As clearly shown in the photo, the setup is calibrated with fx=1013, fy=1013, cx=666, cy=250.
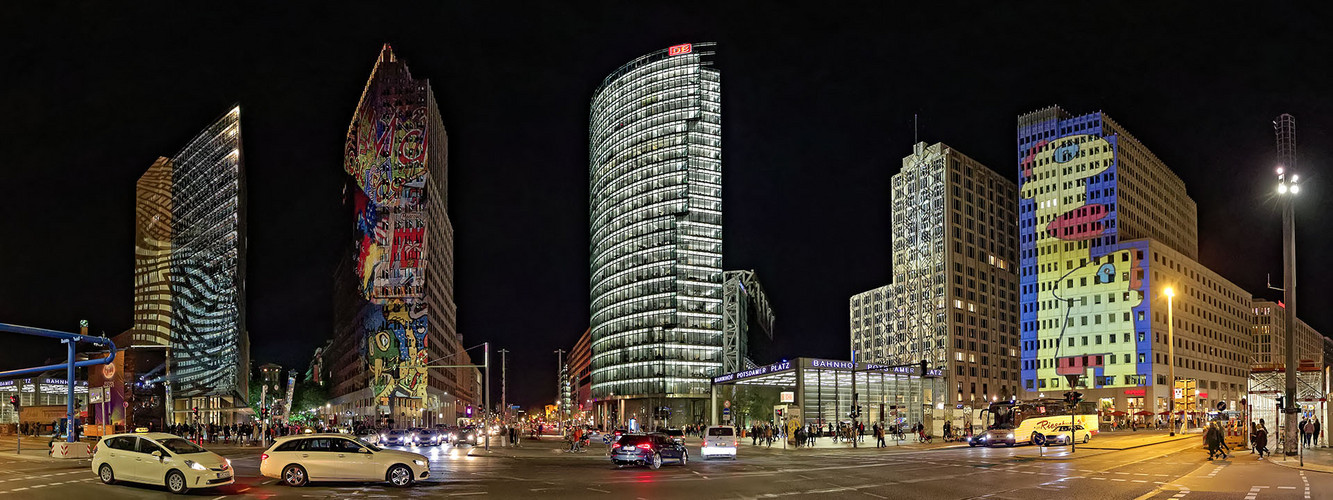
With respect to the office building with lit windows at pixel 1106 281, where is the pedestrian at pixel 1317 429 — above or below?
below

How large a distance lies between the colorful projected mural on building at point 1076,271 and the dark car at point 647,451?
11337cm

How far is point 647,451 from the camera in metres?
38.7

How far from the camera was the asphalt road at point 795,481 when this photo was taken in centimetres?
2450

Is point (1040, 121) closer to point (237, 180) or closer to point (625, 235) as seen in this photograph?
point (625, 235)

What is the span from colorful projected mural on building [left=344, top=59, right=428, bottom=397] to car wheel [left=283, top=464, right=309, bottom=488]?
10128cm

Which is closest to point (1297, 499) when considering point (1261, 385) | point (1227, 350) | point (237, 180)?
point (1261, 385)

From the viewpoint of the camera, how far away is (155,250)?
140m

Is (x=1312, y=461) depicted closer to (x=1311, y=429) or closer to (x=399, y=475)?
(x=1311, y=429)

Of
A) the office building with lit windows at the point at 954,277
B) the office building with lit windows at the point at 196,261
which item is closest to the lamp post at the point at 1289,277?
the office building with lit windows at the point at 954,277

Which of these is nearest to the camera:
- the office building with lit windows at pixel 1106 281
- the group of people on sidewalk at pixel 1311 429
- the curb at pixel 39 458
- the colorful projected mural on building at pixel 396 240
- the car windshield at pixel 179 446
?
the car windshield at pixel 179 446

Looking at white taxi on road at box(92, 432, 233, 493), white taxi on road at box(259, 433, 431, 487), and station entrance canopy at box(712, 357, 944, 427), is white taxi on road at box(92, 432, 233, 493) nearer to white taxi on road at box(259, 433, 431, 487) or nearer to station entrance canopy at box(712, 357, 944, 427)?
white taxi on road at box(259, 433, 431, 487)

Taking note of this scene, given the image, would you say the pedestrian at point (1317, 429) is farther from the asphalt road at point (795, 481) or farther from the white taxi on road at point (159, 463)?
the white taxi on road at point (159, 463)

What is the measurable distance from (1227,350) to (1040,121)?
49544mm

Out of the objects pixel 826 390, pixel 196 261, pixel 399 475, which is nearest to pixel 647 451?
pixel 399 475
